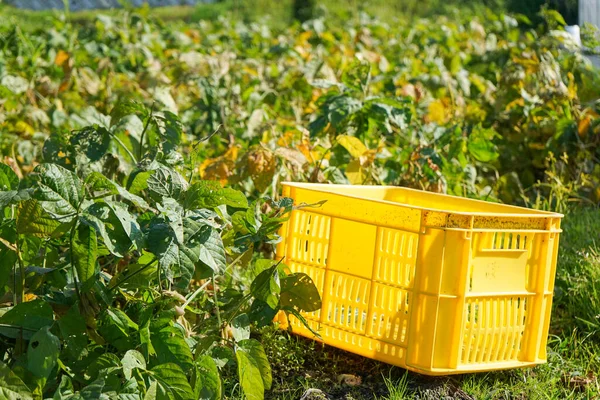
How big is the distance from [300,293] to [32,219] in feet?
2.43

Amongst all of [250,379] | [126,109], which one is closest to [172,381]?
[250,379]

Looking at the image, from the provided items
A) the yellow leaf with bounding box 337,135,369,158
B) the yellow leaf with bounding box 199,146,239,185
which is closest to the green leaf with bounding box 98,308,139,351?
the yellow leaf with bounding box 199,146,239,185

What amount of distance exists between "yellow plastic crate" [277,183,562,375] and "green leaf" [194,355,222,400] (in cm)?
42

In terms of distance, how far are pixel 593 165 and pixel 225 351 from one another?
97.5 inches

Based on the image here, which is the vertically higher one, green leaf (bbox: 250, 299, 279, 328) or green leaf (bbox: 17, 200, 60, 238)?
green leaf (bbox: 17, 200, 60, 238)

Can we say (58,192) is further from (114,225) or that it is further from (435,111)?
(435,111)

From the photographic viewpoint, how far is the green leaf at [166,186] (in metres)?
2.02

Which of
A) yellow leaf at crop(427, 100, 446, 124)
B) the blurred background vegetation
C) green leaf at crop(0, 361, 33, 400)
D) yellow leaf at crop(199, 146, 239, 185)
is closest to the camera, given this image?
green leaf at crop(0, 361, 33, 400)

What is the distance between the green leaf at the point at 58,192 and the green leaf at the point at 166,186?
201 millimetres

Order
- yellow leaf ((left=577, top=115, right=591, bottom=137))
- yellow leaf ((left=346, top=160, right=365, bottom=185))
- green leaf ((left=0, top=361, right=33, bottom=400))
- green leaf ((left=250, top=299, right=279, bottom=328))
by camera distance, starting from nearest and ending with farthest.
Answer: green leaf ((left=0, top=361, right=33, bottom=400))
green leaf ((left=250, top=299, right=279, bottom=328))
yellow leaf ((left=346, top=160, right=365, bottom=185))
yellow leaf ((left=577, top=115, right=591, bottom=137))

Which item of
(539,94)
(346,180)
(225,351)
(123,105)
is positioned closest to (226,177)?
(346,180)

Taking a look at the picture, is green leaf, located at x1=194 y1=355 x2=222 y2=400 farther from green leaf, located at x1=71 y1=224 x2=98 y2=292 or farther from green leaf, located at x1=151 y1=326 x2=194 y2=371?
green leaf, located at x1=71 y1=224 x2=98 y2=292

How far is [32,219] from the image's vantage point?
1916mm

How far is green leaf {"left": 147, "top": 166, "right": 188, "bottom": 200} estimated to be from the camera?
79.5 inches
